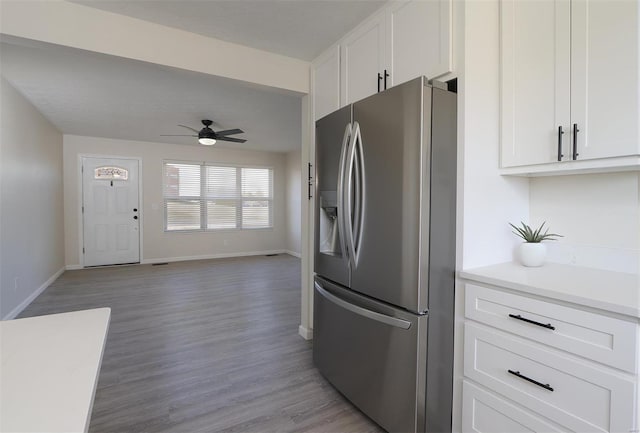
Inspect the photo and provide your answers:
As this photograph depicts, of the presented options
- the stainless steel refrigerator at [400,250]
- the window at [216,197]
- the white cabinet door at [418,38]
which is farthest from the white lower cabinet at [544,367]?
the window at [216,197]

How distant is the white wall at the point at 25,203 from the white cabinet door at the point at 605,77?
4547 millimetres

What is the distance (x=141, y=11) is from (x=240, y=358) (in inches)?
101

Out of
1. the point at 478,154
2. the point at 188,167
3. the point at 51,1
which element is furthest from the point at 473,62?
the point at 188,167

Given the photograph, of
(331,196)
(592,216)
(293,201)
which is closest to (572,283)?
(592,216)

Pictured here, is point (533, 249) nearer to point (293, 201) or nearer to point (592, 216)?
point (592, 216)

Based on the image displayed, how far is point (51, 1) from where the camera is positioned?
6.15ft

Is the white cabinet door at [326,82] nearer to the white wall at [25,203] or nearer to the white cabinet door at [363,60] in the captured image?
the white cabinet door at [363,60]

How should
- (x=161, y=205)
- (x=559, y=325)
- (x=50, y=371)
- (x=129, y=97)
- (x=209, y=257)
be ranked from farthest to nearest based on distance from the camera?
1. (x=209, y=257)
2. (x=161, y=205)
3. (x=129, y=97)
4. (x=559, y=325)
5. (x=50, y=371)

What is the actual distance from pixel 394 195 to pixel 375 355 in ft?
2.83

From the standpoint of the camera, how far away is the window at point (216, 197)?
22.6ft

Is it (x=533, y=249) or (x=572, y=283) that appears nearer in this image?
(x=572, y=283)

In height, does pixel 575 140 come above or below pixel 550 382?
above

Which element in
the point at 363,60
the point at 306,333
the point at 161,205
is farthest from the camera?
the point at 161,205

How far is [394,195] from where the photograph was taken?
160 centimetres
